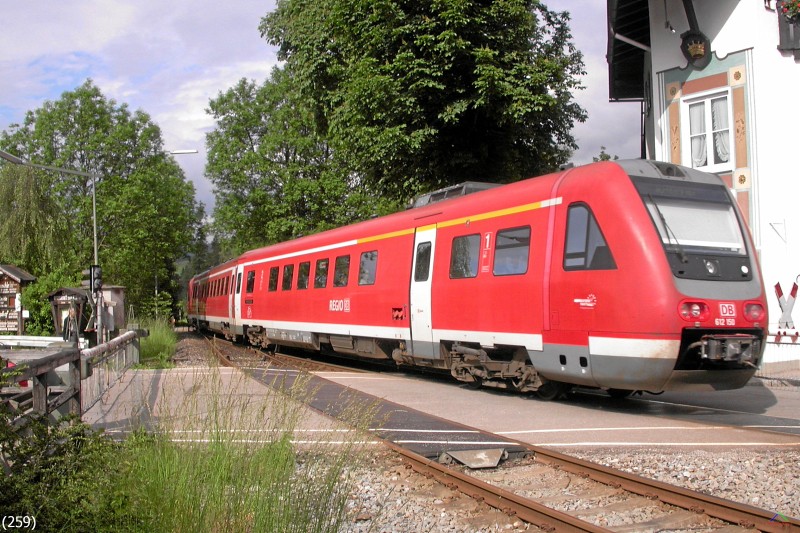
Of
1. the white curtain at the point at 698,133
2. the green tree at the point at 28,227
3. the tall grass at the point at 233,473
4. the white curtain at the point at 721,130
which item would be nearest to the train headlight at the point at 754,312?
the tall grass at the point at 233,473

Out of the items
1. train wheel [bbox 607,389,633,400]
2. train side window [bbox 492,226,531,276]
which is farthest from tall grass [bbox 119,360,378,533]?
train wheel [bbox 607,389,633,400]

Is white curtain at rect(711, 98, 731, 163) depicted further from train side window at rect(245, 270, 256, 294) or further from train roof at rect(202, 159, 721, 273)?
train side window at rect(245, 270, 256, 294)

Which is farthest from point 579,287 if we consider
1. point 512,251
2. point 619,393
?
point 619,393

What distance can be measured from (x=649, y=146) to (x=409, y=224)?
14.4 meters

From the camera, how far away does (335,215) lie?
3778 cm

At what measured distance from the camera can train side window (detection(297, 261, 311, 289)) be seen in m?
17.2

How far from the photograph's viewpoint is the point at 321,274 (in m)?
16.4

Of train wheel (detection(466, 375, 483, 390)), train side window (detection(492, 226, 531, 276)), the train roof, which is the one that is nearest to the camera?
the train roof

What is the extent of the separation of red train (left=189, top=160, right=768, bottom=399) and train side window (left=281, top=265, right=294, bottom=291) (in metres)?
5.53

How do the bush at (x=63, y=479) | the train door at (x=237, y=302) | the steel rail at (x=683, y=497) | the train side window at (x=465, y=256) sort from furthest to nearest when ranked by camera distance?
the train door at (x=237, y=302) < the train side window at (x=465, y=256) < the steel rail at (x=683, y=497) < the bush at (x=63, y=479)

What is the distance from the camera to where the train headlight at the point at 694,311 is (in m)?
7.96

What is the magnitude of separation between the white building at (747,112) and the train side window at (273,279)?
10085mm

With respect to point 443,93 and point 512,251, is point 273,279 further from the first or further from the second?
point 512,251

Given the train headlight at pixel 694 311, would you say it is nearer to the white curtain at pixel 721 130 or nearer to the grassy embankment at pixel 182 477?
the grassy embankment at pixel 182 477
